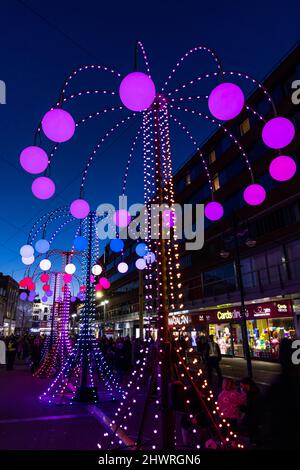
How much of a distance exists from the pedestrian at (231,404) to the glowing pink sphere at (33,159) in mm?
4737

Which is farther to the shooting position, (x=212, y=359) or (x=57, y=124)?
(x=212, y=359)

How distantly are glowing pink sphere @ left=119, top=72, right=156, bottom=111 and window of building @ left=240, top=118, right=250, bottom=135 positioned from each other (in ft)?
81.2

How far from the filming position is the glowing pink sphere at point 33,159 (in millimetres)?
4754

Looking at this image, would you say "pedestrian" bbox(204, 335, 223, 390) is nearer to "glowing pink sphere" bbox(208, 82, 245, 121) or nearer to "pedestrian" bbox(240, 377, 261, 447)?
"pedestrian" bbox(240, 377, 261, 447)

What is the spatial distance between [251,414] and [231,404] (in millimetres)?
354

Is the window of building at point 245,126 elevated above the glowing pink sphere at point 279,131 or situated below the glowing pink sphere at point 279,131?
above

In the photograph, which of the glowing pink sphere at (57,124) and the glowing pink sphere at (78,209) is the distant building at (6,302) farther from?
the glowing pink sphere at (57,124)

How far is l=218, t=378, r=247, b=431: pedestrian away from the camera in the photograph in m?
5.71

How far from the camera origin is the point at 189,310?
3234cm

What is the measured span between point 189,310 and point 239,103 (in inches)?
1157

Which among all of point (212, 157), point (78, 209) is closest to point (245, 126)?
point (212, 157)

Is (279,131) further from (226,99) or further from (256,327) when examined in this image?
(256,327)

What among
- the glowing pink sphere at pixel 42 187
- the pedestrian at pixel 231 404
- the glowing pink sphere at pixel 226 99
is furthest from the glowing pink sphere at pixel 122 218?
the pedestrian at pixel 231 404

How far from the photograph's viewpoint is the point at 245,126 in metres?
27.5
